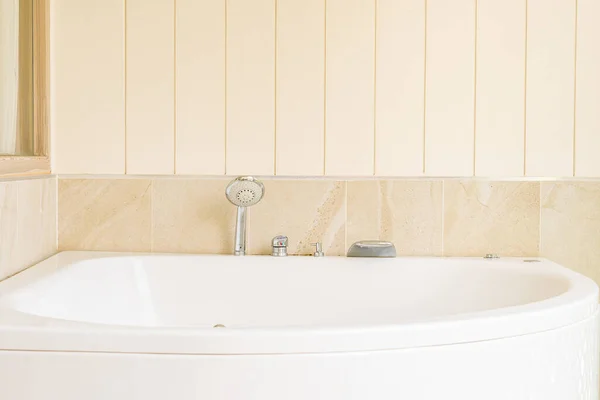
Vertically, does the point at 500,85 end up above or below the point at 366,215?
above

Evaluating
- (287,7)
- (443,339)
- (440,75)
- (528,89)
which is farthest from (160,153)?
(443,339)

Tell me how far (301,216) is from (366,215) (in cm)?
20

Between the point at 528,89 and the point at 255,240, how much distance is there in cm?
93

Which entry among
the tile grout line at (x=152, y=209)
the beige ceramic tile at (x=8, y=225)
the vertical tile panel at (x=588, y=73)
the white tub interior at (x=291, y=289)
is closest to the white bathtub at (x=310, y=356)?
the beige ceramic tile at (x=8, y=225)

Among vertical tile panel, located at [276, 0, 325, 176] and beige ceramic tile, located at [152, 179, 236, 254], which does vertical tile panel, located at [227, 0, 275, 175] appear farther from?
beige ceramic tile, located at [152, 179, 236, 254]

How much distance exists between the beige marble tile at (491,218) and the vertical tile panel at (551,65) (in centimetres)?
21

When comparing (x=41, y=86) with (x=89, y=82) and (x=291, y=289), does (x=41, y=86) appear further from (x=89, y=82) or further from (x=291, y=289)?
(x=291, y=289)

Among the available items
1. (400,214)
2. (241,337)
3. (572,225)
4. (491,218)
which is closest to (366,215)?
(400,214)

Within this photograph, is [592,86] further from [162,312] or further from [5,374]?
[5,374]

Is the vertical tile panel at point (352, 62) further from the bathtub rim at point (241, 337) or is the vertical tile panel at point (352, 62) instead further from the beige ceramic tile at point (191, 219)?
the bathtub rim at point (241, 337)

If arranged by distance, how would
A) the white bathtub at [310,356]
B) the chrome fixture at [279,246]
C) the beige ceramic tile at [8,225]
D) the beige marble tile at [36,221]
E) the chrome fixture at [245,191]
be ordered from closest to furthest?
the white bathtub at [310,356], the beige ceramic tile at [8,225], the beige marble tile at [36,221], the chrome fixture at [245,191], the chrome fixture at [279,246]

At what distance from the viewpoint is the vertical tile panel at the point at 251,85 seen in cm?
242

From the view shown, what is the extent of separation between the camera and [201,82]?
2.43m

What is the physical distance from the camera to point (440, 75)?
2.41 meters
